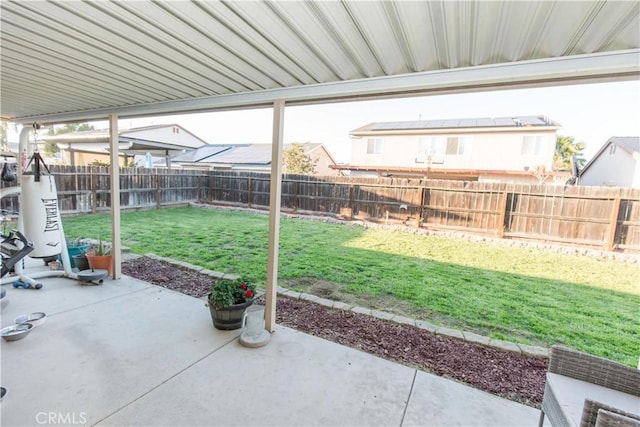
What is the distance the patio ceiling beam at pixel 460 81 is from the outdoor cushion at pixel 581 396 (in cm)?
169

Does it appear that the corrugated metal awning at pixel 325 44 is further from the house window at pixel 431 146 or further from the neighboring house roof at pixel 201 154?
the neighboring house roof at pixel 201 154

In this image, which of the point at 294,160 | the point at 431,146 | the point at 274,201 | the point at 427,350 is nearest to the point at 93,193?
the point at 274,201

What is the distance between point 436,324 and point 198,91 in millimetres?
3322

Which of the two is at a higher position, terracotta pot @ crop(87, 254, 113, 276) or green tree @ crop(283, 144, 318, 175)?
green tree @ crop(283, 144, 318, 175)

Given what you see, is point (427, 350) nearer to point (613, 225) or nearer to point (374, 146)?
point (613, 225)

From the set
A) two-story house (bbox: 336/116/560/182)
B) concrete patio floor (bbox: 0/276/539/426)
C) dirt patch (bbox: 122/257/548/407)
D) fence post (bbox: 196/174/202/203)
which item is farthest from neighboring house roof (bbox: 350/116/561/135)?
concrete patio floor (bbox: 0/276/539/426)

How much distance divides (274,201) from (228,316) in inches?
45.0

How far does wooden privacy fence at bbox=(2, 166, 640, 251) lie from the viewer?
6.87m

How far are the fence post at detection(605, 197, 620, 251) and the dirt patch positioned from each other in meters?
6.14

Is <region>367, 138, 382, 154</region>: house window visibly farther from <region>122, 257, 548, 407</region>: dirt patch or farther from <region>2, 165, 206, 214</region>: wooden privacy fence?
<region>122, 257, 548, 407</region>: dirt patch

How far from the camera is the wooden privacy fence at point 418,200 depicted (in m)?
6.87

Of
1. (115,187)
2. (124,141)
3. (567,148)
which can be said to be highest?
(567,148)

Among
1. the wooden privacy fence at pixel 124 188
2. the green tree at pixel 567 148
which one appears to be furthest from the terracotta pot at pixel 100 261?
the green tree at pixel 567 148

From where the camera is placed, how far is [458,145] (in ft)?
50.1
